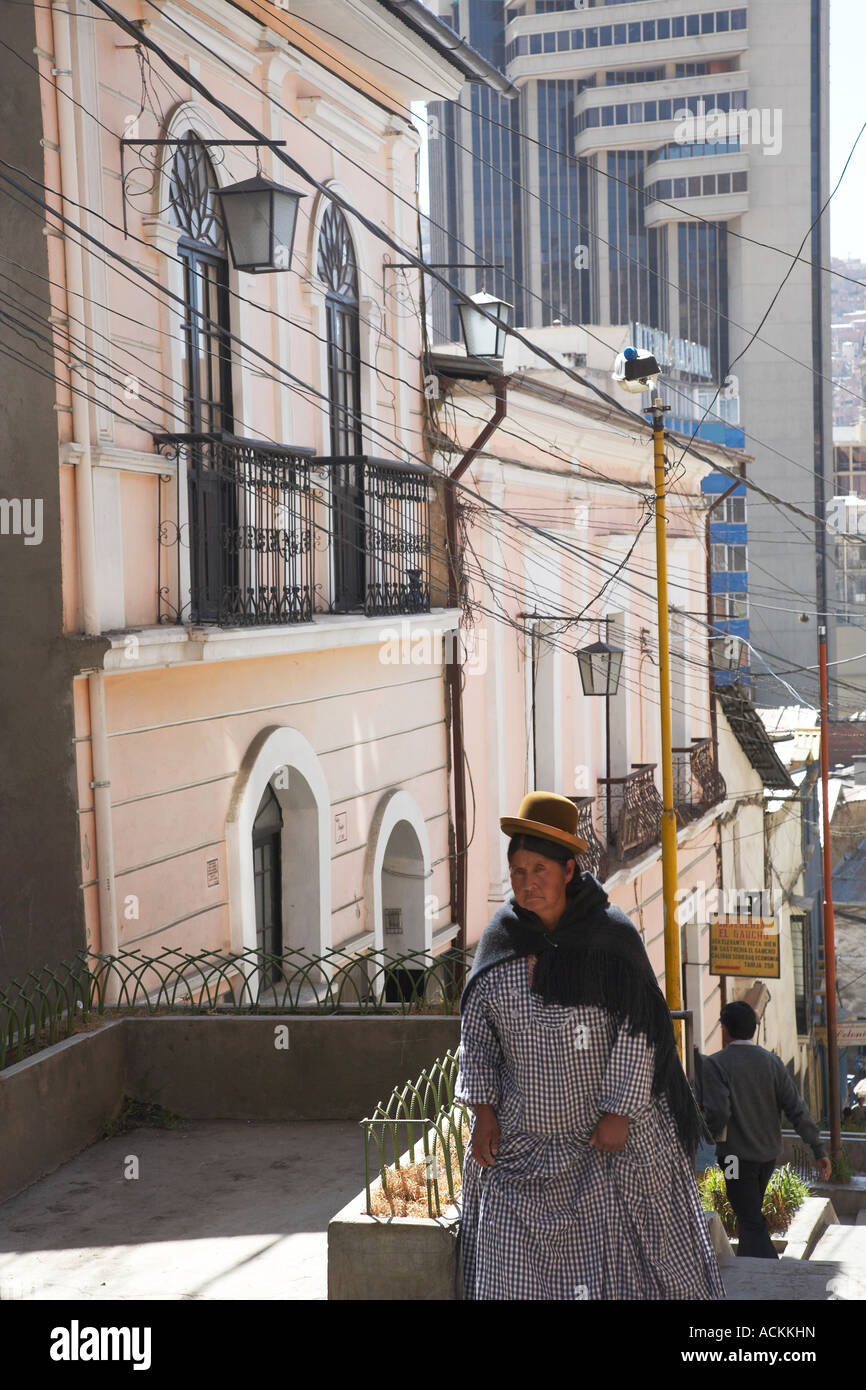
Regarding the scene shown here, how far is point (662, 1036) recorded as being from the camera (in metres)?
3.98

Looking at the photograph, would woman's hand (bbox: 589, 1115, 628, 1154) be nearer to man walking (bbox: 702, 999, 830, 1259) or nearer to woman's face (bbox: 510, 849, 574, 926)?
woman's face (bbox: 510, 849, 574, 926)

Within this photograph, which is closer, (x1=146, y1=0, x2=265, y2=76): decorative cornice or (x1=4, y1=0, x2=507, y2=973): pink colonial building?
(x1=4, y1=0, x2=507, y2=973): pink colonial building

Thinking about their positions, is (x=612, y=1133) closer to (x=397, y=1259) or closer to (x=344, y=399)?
(x=397, y=1259)

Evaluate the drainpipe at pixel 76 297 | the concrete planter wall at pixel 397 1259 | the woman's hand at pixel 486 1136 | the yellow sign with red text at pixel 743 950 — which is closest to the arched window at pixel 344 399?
the drainpipe at pixel 76 297

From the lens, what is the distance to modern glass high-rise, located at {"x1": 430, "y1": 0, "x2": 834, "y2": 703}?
2694 inches

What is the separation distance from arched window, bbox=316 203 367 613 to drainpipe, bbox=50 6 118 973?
115 inches

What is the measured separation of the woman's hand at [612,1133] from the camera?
12.8 feet

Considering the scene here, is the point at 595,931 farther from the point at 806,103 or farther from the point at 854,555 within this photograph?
the point at 806,103

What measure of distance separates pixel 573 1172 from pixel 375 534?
793 cm

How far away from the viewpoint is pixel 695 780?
65.7 ft

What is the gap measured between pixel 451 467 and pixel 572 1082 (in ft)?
32.1

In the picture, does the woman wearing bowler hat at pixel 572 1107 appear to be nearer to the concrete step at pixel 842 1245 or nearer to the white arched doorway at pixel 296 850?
the concrete step at pixel 842 1245

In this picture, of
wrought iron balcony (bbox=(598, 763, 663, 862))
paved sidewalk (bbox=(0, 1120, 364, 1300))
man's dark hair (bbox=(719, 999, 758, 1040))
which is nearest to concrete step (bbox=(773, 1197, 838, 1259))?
man's dark hair (bbox=(719, 999, 758, 1040))

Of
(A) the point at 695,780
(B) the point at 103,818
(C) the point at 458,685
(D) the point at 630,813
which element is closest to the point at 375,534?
(C) the point at 458,685
